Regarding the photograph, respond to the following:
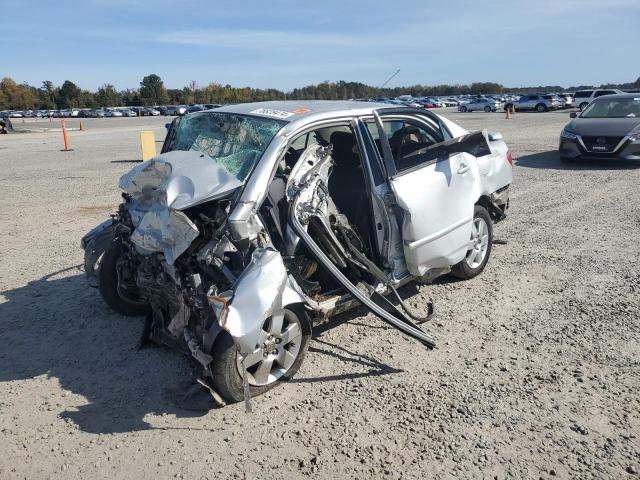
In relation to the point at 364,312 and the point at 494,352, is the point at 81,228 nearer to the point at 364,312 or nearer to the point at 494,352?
the point at 364,312

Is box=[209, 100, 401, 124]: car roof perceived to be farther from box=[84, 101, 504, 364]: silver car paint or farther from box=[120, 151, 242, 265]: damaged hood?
→ box=[120, 151, 242, 265]: damaged hood

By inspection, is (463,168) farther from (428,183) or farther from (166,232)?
(166,232)

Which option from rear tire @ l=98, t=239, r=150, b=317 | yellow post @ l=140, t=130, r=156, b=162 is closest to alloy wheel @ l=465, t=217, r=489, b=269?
rear tire @ l=98, t=239, r=150, b=317

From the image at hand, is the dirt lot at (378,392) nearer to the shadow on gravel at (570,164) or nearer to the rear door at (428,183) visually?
the rear door at (428,183)

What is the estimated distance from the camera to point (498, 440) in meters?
3.07

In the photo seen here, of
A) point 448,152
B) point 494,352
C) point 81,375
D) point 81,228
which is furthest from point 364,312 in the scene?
point 81,228

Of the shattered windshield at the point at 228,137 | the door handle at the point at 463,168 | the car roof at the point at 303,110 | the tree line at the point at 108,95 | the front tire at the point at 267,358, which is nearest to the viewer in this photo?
the front tire at the point at 267,358

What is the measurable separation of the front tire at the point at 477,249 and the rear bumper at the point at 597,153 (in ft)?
25.2

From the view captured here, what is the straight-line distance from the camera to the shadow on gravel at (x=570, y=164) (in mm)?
11977

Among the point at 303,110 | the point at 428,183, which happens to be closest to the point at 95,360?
the point at 303,110

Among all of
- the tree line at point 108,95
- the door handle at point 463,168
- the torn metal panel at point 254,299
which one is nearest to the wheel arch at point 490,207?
the door handle at point 463,168

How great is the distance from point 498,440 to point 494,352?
1.08m

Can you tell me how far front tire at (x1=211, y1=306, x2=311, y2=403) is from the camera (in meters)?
3.26

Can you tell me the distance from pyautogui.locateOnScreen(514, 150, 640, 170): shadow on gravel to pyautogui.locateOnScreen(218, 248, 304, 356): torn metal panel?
35.0ft
